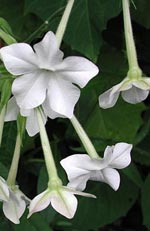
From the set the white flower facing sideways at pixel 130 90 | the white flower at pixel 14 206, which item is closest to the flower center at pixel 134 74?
the white flower facing sideways at pixel 130 90

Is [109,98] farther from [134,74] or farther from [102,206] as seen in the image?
[102,206]

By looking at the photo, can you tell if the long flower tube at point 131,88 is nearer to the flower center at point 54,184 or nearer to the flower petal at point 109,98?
the flower petal at point 109,98

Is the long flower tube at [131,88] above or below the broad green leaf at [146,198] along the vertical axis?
above

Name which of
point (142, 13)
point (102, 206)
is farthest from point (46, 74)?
point (102, 206)

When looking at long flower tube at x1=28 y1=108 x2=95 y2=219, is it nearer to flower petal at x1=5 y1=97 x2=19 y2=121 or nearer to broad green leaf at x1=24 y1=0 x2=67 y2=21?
flower petal at x1=5 y1=97 x2=19 y2=121

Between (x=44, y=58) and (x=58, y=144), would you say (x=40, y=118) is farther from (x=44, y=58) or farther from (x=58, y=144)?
(x=58, y=144)

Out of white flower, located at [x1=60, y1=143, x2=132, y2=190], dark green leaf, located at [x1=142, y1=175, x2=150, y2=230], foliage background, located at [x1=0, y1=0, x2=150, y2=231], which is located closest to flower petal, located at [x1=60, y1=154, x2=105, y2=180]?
white flower, located at [x1=60, y1=143, x2=132, y2=190]

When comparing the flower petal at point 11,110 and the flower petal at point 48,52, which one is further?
the flower petal at point 11,110
